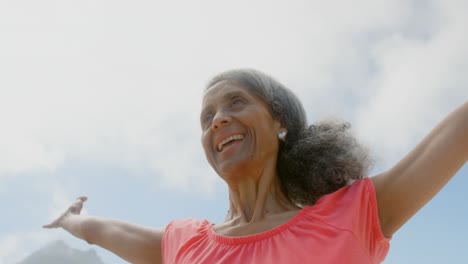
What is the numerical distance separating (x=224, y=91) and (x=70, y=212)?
1.92 metres

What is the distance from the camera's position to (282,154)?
9.72ft

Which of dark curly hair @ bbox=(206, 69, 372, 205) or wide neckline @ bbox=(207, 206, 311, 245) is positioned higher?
dark curly hair @ bbox=(206, 69, 372, 205)

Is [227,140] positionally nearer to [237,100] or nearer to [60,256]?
[237,100]

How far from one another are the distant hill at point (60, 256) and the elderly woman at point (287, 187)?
119 m

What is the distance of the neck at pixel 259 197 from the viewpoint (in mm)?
2755

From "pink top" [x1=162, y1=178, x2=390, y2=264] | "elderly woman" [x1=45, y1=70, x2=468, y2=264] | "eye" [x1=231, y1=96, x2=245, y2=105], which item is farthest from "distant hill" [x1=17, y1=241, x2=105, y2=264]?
"pink top" [x1=162, y1=178, x2=390, y2=264]

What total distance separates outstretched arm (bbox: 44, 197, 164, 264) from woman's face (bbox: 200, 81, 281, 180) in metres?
0.77

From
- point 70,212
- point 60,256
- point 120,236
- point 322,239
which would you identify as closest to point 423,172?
point 322,239

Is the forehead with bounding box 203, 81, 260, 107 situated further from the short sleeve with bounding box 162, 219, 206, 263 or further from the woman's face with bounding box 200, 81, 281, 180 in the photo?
the short sleeve with bounding box 162, 219, 206, 263

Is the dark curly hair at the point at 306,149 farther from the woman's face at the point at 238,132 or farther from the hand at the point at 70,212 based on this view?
the hand at the point at 70,212

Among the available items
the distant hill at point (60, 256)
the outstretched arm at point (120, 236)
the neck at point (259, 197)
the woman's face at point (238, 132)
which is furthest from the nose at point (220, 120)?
the distant hill at point (60, 256)

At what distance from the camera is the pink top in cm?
223

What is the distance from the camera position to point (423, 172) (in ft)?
7.09

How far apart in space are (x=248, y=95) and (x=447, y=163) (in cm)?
122
